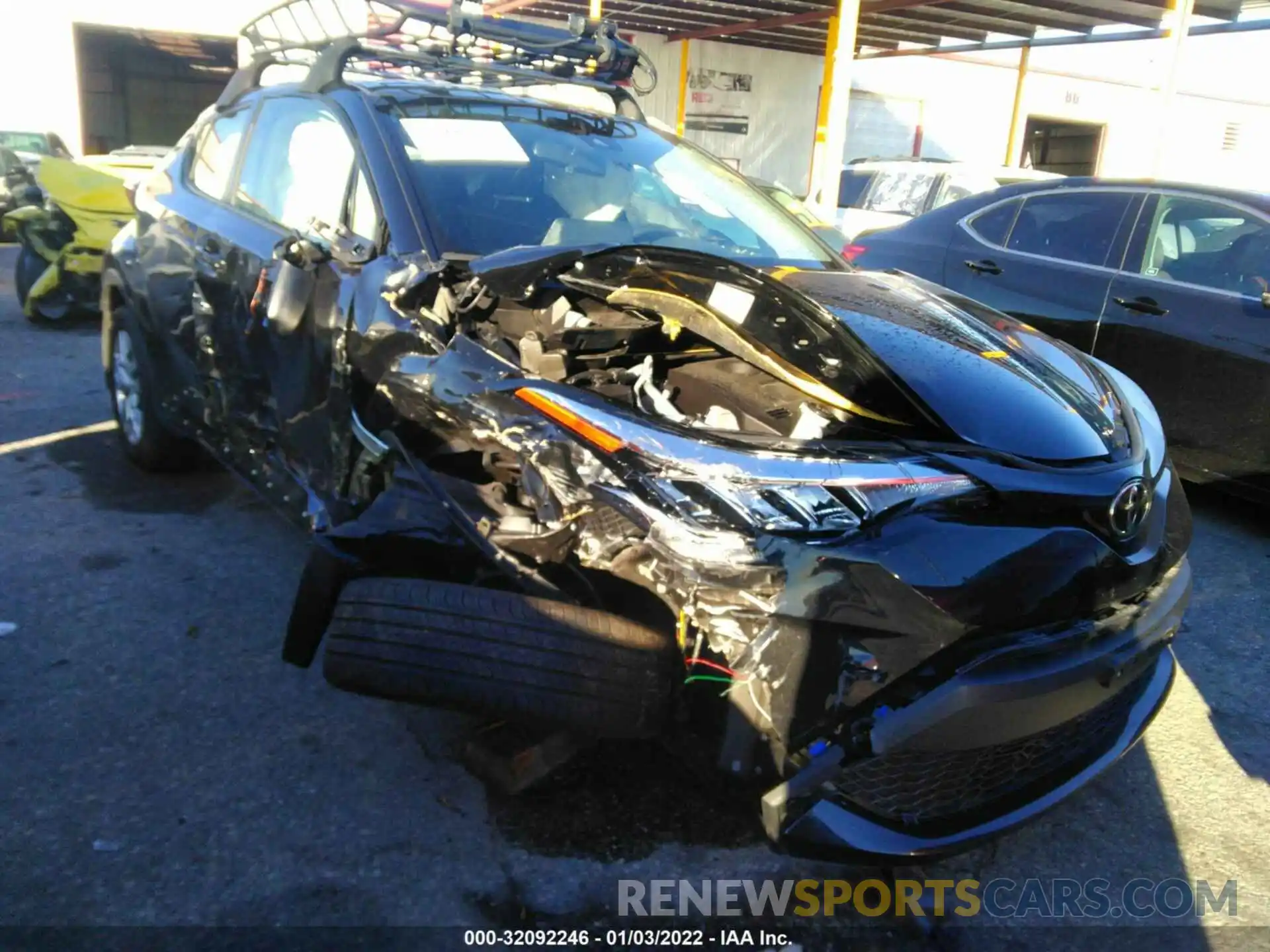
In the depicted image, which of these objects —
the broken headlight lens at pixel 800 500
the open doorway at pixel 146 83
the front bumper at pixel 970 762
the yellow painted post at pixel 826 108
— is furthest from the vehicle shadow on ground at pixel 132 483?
the open doorway at pixel 146 83

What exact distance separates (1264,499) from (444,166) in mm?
3766

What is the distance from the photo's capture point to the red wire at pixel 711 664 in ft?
6.43

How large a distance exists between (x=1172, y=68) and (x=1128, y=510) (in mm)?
12000

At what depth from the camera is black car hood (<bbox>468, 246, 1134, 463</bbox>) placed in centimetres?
229

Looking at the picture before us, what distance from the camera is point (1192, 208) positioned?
499 cm

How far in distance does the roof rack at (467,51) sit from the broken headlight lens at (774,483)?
94.4 inches

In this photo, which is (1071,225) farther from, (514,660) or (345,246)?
(514,660)

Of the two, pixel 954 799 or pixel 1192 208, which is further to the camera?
pixel 1192 208

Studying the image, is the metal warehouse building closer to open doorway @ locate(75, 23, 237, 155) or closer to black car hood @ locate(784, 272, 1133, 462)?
open doorway @ locate(75, 23, 237, 155)

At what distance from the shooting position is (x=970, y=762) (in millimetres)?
2006

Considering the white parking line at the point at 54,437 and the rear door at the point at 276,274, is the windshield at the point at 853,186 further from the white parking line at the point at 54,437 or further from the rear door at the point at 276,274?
the rear door at the point at 276,274

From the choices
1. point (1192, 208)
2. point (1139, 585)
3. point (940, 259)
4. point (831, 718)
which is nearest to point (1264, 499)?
point (1192, 208)

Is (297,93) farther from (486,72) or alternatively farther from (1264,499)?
(1264,499)

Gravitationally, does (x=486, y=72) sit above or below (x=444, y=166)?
above
